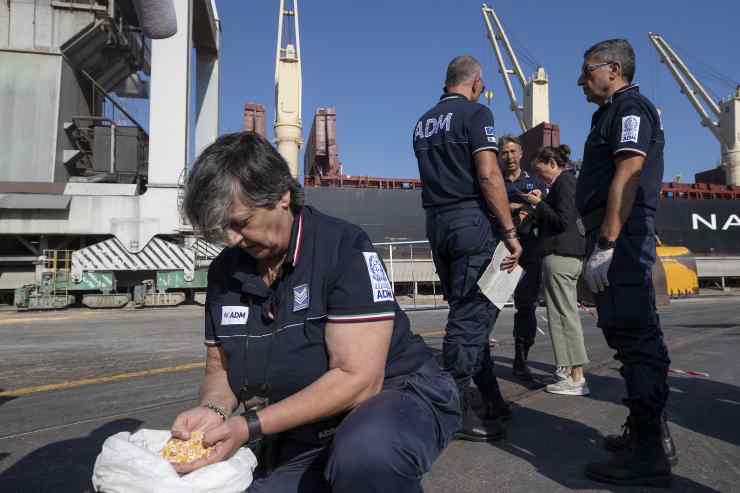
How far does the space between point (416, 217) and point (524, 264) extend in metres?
15.4

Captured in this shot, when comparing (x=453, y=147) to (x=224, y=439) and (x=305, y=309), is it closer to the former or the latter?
(x=305, y=309)

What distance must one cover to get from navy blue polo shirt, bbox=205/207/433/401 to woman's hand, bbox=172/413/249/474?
159 millimetres

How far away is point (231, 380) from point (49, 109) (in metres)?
12.4

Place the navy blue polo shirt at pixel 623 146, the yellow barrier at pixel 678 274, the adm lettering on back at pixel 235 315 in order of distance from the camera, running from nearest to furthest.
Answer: the adm lettering on back at pixel 235 315 < the navy blue polo shirt at pixel 623 146 < the yellow barrier at pixel 678 274

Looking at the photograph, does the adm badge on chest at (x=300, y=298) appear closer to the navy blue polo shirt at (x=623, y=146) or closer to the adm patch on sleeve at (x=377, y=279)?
the adm patch on sleeve at (x=377, y=279)

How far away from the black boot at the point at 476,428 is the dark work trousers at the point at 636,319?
0.55m

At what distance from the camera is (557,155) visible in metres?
3.27

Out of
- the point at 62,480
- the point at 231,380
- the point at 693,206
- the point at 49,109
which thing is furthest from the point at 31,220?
the point at 693,206

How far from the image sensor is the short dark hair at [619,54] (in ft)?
6.94

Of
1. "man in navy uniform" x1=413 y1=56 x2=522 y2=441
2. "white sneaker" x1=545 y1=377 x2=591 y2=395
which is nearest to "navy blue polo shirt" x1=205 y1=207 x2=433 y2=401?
"man in navy uniform" x1=413 y1=56 x2=522 y2=441

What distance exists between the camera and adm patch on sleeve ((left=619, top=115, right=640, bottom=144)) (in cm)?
192

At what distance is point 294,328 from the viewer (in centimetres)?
125

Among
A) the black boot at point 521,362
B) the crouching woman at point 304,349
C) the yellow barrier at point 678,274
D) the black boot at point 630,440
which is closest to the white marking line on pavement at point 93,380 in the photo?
the black boot at point 521,362

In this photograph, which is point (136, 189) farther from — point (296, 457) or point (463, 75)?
point (296, 457)
